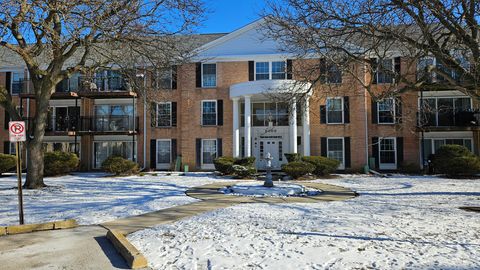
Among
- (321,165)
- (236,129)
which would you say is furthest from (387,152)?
(236,129)

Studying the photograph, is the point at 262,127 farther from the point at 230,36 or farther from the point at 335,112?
the point at 230,36

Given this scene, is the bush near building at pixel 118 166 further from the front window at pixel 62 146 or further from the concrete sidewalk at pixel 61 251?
the concrete sidewalk at pixel 61 251

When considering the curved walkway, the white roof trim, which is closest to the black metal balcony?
the curved walkway

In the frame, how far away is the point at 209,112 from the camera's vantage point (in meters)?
25.2

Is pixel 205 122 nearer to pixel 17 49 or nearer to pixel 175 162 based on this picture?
pixel 175 162

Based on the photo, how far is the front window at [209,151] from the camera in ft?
82.1

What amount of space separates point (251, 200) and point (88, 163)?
18.4 meters

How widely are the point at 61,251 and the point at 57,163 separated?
673 inches

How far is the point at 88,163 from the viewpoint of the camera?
2652 cm

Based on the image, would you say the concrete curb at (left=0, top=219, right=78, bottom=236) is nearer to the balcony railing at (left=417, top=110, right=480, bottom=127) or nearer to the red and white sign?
the red and white sign

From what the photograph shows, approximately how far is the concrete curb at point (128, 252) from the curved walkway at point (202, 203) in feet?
2.18

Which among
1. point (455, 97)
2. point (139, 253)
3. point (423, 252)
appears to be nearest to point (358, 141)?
point (455, 97)

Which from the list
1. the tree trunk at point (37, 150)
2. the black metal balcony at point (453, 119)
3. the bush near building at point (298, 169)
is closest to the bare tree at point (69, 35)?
the tree trunk at point (37, 150)

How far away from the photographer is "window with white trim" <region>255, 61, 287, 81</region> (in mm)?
24281
